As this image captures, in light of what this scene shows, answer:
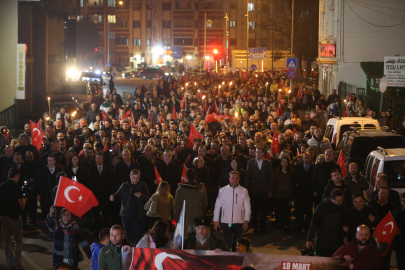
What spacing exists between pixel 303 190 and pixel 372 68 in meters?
20.7

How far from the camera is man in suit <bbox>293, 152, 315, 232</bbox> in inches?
417

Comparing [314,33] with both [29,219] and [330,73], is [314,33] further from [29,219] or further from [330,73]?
[29,219]

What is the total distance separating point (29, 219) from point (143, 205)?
135 inches

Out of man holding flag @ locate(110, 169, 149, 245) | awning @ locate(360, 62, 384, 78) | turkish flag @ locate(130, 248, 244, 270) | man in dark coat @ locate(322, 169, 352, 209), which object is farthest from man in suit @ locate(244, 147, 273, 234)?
awning @ locate(360, 62, 384, 78)

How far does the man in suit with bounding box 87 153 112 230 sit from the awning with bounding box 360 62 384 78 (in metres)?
21.3

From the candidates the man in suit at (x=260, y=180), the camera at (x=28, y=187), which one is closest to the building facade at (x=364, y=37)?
the man in suit at (x=260, y=180)

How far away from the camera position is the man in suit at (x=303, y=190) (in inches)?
417

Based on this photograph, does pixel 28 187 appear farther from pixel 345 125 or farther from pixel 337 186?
pixel 345 125

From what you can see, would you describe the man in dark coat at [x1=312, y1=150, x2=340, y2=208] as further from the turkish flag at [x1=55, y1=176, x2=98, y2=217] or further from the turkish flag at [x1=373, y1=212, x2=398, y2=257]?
the turkish flag at [x1=55, y1=176, x2=98, y2=217]

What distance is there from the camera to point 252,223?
11.1 metres

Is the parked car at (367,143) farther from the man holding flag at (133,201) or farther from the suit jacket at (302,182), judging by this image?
the man holding flag at (133,201)

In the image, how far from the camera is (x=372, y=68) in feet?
96.1

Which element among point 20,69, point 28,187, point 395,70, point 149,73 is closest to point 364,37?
point 395,70

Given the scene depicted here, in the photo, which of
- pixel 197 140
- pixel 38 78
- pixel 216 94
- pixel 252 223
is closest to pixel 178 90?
pixel 216 94
